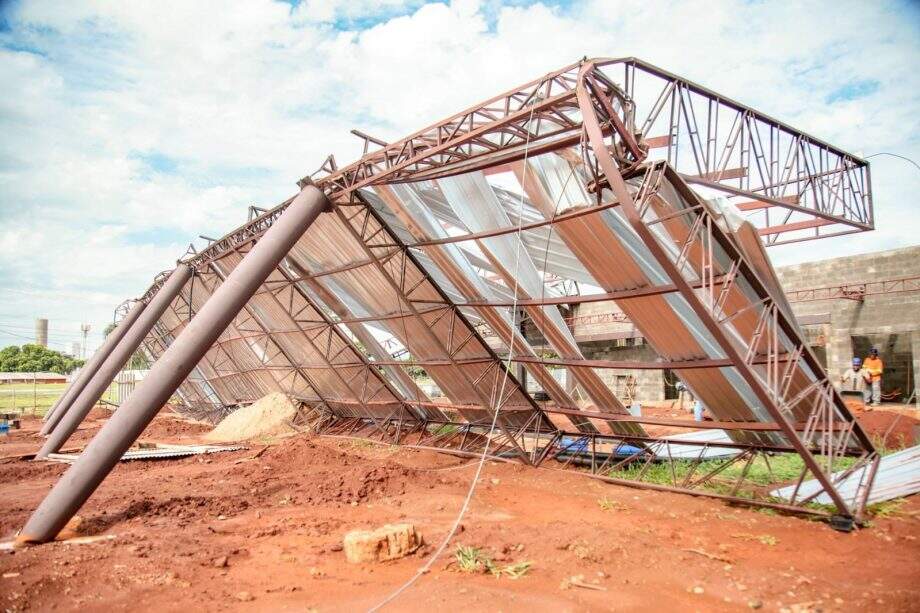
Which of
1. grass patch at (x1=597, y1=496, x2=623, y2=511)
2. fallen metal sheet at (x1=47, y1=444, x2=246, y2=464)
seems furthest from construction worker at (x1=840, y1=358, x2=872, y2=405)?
fallen metal sheet at (x1=47, y1=444, x2=246, y2=464)

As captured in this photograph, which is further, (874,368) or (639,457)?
(874,368)

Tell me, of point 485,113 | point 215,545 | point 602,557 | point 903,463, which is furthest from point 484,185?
point 903,463

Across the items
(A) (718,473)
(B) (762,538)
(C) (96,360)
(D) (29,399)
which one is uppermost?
(C) (96,360)

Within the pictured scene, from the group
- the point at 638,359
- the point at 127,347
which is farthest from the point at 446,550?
the point at 638,359

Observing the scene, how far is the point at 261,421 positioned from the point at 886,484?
18440mm

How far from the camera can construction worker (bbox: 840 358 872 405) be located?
18.5m

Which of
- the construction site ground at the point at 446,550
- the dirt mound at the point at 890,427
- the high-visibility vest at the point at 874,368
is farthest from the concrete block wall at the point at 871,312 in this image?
the construction site ground at the point at 446,550

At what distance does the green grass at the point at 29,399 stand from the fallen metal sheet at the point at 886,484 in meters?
36.9

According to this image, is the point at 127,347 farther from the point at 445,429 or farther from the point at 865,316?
the point at 865,316

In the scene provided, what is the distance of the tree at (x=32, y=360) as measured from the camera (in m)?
83.6

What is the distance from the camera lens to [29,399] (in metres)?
49.7

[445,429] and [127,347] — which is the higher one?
[127,347]

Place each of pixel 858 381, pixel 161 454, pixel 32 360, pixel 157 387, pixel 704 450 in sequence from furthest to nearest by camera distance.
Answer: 1. pixel 32 360
2. pixel 858 381
3. pixel 161 454
4. pixel 704 450
5. pixel 157 387

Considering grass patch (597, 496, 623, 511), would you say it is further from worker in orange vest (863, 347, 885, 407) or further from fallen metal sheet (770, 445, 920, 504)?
worker in orange vest (863, 347, 885, 407)
